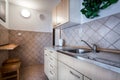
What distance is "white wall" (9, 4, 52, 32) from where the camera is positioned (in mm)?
2922

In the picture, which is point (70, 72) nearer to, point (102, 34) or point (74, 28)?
point (102, 34)

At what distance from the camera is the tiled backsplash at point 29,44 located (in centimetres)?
296

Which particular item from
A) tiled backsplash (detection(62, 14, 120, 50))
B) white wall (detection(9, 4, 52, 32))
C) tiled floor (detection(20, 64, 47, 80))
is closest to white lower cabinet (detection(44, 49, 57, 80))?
tiled floor (detection(20, 64, 47, 80))

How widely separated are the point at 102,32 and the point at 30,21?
2.69 metres

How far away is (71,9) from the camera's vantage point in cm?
163

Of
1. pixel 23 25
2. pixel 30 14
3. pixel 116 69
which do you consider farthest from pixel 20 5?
pixel 116 69

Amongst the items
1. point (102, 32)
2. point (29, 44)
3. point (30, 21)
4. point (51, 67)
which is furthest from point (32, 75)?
point (102, 32)

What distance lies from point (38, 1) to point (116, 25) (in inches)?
87.4

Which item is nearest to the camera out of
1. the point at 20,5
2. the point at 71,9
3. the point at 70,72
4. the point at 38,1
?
the point at 70,72

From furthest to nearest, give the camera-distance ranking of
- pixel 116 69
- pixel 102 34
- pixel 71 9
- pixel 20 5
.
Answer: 1. pixel 20 5
2. pixel 71 9
3. pixel 102 34
4. pixel 116 69

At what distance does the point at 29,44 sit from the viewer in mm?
3209

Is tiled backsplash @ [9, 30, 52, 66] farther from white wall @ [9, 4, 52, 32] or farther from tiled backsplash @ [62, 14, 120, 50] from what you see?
tiled backsplash @ [62, 14, 120, 50]

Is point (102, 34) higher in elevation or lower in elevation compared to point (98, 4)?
lower

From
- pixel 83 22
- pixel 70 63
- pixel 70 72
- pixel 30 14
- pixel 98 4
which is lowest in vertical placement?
pixel 70 72
